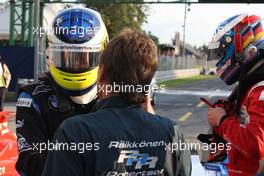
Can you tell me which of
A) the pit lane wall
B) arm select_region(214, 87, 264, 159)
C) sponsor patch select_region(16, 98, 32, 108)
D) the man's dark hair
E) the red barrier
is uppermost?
the man's dark hair

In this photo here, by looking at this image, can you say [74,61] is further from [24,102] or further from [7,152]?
[7,152]

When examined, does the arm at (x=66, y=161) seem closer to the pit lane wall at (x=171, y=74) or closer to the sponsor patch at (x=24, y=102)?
the sponsor patch at (x=24, y=102)

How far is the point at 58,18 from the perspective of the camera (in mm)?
2521

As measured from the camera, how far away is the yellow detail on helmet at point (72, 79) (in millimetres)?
2436

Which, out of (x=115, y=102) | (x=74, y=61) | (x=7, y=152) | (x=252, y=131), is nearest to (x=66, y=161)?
(x=115, y=102)

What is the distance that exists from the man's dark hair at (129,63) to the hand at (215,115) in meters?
1.14

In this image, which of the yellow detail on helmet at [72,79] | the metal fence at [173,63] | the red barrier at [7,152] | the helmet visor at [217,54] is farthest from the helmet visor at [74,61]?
the metal fence at [173,63]

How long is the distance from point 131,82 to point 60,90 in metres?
0.69

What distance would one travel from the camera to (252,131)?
2730mm

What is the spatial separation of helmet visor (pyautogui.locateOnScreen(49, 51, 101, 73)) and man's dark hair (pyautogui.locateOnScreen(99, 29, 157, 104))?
1.80ft

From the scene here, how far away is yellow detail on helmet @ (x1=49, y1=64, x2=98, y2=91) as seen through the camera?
2.44 meters

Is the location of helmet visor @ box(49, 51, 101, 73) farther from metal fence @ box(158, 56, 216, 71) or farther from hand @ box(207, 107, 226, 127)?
metal fence @ box(158, 56, 216, 71)

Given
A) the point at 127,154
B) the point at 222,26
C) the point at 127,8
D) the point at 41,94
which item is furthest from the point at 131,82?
the point at 127,8

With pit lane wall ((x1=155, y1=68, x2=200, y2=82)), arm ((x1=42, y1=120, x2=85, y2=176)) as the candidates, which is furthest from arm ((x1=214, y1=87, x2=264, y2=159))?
pit lane wall ((x1=155, y1=68, x2=200, y2=82))
